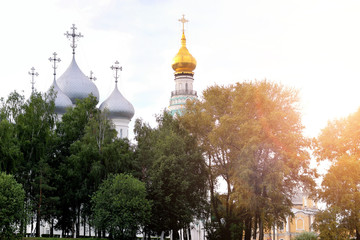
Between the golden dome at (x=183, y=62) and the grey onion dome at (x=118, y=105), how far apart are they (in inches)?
321

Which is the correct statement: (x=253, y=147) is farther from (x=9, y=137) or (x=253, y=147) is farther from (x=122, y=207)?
(x=9, y=137)

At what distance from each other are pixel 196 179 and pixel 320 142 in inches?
307

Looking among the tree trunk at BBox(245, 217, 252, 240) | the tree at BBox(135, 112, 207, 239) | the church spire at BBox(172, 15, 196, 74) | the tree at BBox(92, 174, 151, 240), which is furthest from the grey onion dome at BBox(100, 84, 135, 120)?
the tree trunk at BBox(245, 217, 252, 240)

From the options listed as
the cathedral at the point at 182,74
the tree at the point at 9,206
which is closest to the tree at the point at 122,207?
the tree at the point at 9,206

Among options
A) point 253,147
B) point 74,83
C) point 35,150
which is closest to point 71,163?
point 35,150

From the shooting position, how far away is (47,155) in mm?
32875

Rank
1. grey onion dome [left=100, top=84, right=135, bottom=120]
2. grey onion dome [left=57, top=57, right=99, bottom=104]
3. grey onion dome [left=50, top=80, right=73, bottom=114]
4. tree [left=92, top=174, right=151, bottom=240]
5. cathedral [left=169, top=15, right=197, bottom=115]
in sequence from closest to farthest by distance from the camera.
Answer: tree [left=92, top=174, right=151, bottom=240]
grey onion dome [left=50, top=80, right=73, bottom=114]
grey onion dome [left=57, top=57, right=99, bottom=104]
grey onion dome [left=100, top=84, right=135, bottom=120]
cathedral [left=169, top=15, right=197, bottom=115]

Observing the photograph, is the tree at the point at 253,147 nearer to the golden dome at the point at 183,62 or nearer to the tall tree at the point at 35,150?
the tall tree at the point at 35,150

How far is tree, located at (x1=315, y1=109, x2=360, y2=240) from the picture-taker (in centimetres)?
2883

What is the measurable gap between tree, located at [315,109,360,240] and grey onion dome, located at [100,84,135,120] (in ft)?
82.2

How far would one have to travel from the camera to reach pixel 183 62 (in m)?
57.2

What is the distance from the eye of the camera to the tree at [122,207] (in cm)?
2842

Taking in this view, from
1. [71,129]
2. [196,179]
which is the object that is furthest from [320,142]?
[71,129]

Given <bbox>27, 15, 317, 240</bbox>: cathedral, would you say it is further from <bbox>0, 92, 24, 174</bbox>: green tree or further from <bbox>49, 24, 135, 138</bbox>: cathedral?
<bbox>0, 92, 24, 174</bbox>: green tree
